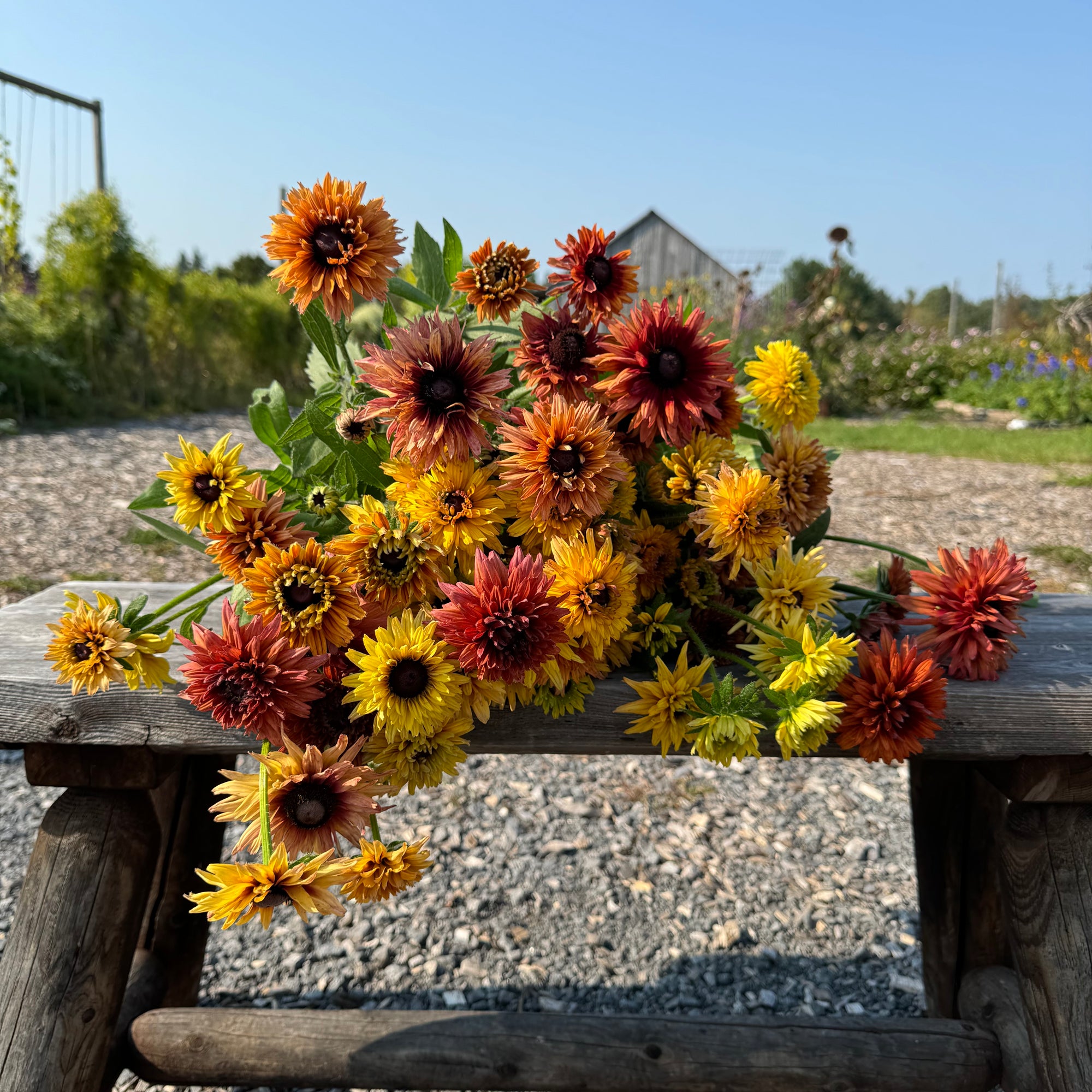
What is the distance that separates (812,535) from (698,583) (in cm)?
23

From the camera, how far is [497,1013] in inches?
54.7

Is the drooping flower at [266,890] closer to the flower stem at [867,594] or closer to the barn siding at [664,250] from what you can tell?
the flower stem at [867,594]

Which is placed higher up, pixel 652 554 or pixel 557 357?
pixel 557 357

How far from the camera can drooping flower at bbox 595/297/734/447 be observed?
954 mm

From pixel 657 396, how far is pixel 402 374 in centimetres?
28

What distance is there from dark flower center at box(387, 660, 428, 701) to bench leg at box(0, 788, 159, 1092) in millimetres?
634

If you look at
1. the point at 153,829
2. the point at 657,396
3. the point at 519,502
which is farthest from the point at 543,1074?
the point at 657,396

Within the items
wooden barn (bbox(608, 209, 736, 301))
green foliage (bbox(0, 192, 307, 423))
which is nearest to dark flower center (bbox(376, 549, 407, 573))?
green foliage (bbox(0, 192, 307, 423))

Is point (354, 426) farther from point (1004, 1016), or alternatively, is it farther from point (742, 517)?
point (1004, 1016)

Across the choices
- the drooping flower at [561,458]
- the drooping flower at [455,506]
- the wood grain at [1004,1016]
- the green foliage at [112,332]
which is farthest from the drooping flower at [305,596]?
the green foliage at [112,332]

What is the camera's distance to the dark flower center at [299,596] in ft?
2.89

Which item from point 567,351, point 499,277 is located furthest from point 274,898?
point 499,277

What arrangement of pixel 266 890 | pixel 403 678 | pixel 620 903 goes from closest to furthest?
pixel 266 890
pixel 403 678
pixel 620 903

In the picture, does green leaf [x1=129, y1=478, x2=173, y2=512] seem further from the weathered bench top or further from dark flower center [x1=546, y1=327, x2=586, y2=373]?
dark flower center [x1=546, y1=327, x2=586, y2=373]
